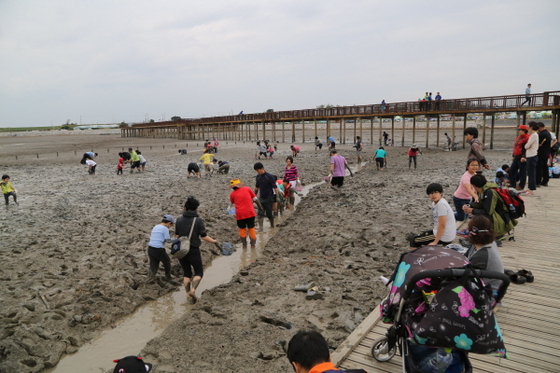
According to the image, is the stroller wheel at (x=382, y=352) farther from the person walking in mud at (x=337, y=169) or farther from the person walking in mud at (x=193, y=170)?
the person walking in mud at (x=193, y=170)

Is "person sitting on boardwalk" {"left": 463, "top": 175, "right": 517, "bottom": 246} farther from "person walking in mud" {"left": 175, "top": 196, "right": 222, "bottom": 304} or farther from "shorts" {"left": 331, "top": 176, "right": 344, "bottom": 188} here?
"shorts" {"left": 331, "top": 176, "right": 344, "bottom": 188}

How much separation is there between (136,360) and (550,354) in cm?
366

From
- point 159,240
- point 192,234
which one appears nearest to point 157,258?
point 159,240

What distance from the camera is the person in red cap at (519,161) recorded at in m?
9.37

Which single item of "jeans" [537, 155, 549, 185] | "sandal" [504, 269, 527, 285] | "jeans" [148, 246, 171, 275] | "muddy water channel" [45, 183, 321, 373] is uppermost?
"jeans" [537, 155, 549, 185]

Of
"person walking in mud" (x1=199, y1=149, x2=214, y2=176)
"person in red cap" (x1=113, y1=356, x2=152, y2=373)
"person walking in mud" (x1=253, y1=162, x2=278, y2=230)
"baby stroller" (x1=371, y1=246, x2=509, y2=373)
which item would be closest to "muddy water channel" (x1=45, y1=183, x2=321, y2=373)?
"person walking in mud" (x1=253, y1=162, x2=278, y2=230)

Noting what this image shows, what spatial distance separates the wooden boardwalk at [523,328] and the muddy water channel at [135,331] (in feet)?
10.5

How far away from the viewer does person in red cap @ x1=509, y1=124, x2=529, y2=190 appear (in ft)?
30.7

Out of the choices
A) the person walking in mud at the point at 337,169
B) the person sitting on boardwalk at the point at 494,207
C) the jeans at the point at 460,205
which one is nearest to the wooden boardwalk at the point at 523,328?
the person sitting on boardwalk at the point at 494,207

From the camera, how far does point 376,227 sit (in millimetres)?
9234

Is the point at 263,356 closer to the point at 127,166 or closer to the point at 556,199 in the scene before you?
the point at 556,199

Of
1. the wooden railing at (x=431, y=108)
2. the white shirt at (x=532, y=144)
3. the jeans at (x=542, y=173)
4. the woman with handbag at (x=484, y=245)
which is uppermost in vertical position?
the wooden railing at (x=431, y=108)

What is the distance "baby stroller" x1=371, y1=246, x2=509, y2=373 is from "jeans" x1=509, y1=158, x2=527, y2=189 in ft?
28.3

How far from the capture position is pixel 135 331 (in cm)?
584
